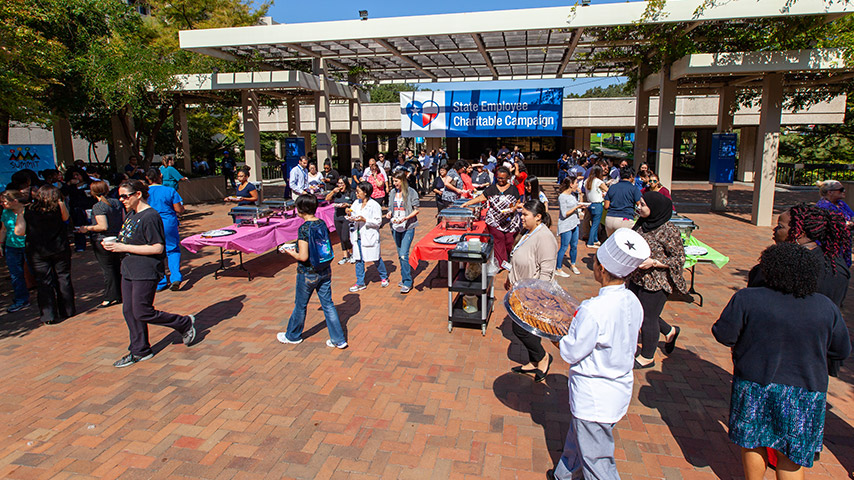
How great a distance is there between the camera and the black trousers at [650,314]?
4.62m

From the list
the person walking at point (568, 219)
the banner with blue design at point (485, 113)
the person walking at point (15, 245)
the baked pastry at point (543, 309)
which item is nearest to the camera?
the baked pastry at point (543, 309)

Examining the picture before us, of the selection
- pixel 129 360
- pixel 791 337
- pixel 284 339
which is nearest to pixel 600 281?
pixel 791 337

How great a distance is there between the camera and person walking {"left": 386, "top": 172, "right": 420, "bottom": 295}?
7.26 meters

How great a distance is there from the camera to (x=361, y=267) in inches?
291

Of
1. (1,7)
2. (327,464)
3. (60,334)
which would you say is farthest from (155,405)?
(1,7)

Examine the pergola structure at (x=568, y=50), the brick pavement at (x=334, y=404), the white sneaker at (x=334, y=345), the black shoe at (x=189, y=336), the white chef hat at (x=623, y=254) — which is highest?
the pergola structure at (x=568, y=50)

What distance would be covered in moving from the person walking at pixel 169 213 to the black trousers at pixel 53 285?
1.28 metres

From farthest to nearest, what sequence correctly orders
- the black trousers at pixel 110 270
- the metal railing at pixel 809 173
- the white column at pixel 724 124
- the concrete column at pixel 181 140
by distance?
the metal railing at pixel 809 173 → the concrete column at pixel 181 140 → the white column at pixel 724 124 → the black trousers at pixel 110 270

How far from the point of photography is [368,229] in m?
7.05

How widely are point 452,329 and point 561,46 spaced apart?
1025 cm

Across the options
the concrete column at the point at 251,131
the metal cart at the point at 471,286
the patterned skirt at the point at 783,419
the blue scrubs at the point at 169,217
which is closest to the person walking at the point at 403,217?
the metal cart at the point at 471,286

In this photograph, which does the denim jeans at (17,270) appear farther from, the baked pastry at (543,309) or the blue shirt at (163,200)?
the baked pastry at (543,309)

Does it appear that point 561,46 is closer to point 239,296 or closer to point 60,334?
point 239,296

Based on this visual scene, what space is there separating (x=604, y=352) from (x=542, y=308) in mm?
543
